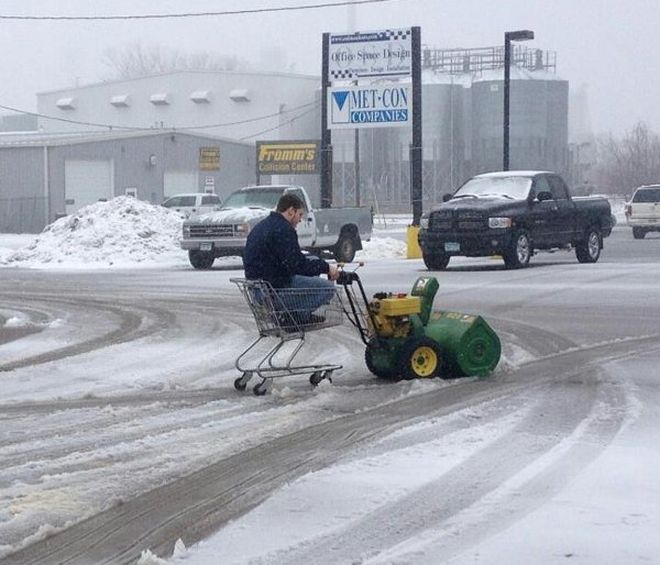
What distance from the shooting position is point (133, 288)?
22953 mm

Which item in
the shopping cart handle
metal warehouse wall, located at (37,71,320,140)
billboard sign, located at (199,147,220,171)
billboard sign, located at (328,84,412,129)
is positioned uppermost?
metal warehouse wall, located at (37,71,320,140)

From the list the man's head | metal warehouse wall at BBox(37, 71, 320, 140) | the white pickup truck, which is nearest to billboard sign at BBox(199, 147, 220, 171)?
metal warehouse wall at BBox(37, 71, 320, 140)

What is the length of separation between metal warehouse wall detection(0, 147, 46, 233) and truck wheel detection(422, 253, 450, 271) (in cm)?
3525

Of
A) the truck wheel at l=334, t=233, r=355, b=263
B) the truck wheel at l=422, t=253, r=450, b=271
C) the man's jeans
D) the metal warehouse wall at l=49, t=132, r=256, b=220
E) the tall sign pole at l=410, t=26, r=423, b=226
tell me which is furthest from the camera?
the metal warehouse wall at l=49, t=132, r=256, b=220

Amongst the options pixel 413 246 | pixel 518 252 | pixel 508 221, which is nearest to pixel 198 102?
pixel 413 246

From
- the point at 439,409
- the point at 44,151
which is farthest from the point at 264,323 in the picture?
the point at 44,151

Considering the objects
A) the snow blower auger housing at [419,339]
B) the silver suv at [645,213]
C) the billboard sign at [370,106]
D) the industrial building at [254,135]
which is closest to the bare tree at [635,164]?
the industrial building at [254,135]

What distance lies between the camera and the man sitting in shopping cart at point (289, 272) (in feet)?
34.9

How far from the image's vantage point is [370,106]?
3738 cm

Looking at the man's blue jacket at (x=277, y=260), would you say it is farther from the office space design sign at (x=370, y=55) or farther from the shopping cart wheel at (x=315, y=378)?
the office space design sign at (x=370, y=55)

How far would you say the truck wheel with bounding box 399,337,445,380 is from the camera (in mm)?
11055

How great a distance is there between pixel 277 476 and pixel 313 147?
A: 189 ft

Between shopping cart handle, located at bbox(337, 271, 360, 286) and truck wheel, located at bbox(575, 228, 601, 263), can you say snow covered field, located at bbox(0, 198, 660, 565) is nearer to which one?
shopping cart handle, located at bbox(337, 271, 360, 286)

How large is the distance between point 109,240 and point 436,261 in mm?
10480
